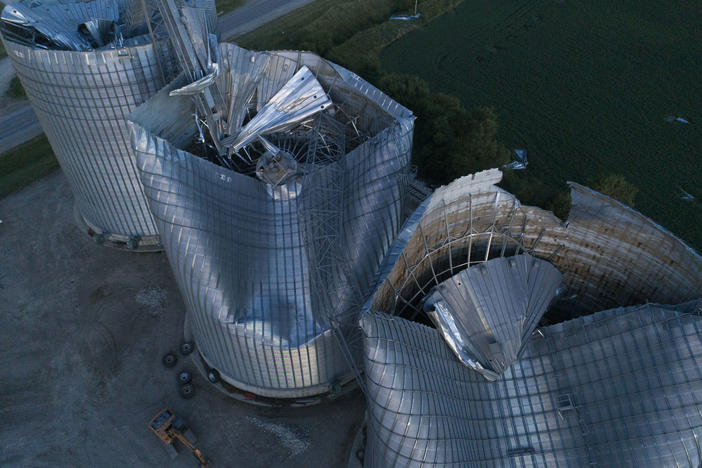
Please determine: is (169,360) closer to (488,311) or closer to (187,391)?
(187,391)

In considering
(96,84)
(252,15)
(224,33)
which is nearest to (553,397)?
(96,84)

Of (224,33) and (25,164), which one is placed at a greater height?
(224,33)

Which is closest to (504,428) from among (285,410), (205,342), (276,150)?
(285,410)

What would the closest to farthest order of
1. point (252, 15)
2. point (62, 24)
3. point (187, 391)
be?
point (187, 391)
point (62, 24)
point (252, 15)

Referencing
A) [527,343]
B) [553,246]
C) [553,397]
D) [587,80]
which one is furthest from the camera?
[587,80]

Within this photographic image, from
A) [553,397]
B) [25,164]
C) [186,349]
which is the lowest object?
[186,349]

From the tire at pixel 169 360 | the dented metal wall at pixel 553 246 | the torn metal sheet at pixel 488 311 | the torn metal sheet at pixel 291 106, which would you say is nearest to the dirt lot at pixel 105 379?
the tire at pixel 169 360
